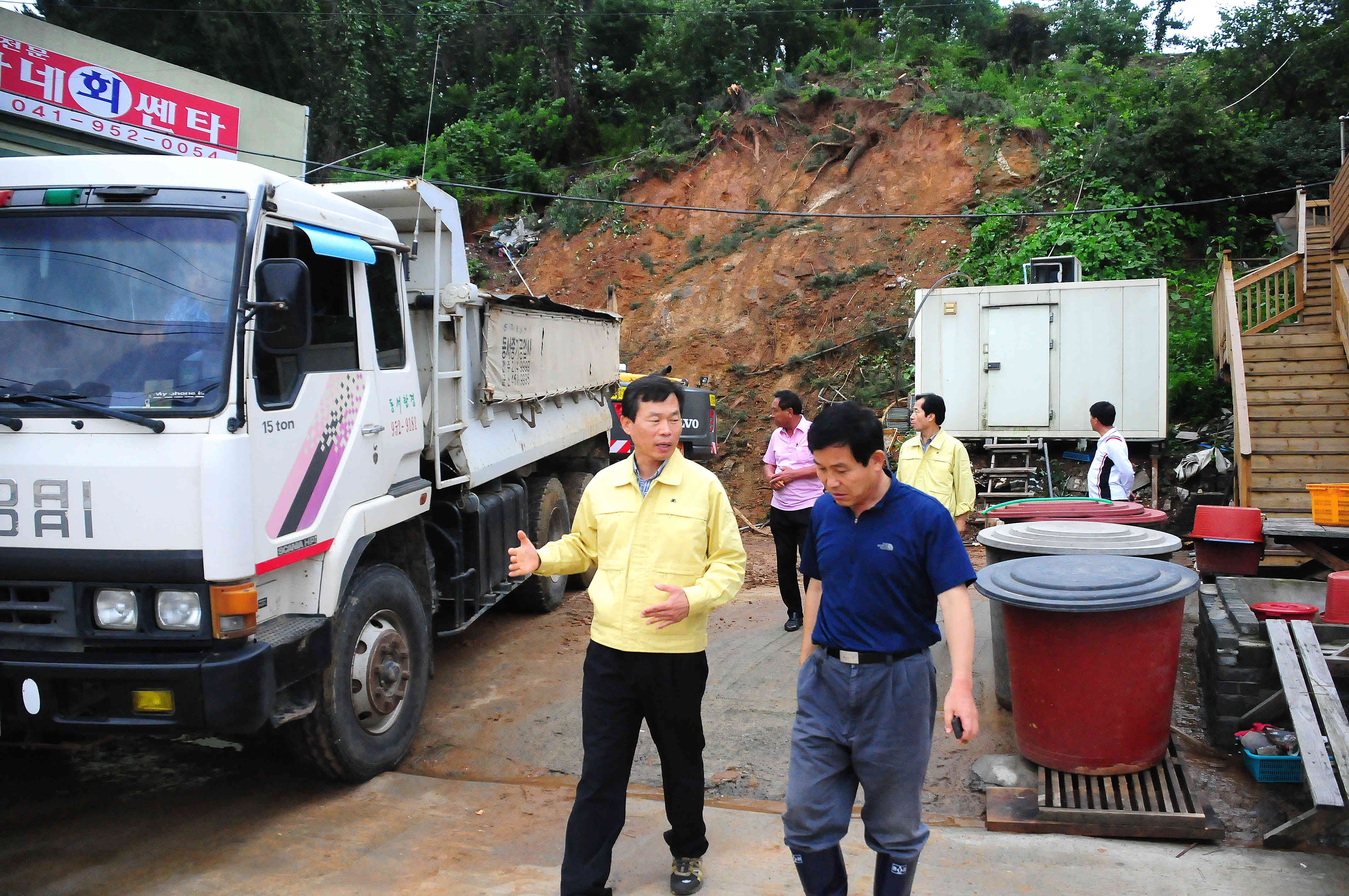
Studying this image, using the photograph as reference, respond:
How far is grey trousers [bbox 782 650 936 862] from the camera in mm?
2855

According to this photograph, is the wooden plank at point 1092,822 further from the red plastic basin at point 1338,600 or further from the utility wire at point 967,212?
the utility wire at point 967,212

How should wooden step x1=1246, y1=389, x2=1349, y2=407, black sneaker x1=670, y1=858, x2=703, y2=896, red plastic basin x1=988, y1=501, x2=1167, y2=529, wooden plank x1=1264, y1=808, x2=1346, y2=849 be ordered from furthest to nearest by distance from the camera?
wooden step x1=1246, y1=389, x2=1349, y2=407 < red plastic basin x1=988, y1=501, x2=1167, y2=529 < wooden plank x1=1264, y1=808, x2=1346, y2=849 < black sneaker x1=670, y1=858, x2=703, y2=896

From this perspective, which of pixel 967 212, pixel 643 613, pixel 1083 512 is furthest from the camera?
pixel 967 212

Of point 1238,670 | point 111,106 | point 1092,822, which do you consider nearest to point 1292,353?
point 1238,670

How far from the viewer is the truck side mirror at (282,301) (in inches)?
152

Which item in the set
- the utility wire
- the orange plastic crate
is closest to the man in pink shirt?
the orange plastic crate

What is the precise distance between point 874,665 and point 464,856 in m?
2.14

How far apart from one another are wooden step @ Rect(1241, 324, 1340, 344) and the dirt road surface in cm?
789

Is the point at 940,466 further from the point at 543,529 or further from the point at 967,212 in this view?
the point at 967,212

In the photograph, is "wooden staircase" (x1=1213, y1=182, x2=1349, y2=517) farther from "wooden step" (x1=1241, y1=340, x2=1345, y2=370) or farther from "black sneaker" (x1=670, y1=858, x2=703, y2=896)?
"black sneaker" (x1=670, y1=858, x2=703, y2=896)

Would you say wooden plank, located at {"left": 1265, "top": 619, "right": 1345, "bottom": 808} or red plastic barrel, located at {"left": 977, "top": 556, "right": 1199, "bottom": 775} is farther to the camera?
red plastic barrel, located at {"left": 977, "top": 556, "right": 1199, "bottom": 775}

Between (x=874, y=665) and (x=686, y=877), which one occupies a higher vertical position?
(x=874, y=665)

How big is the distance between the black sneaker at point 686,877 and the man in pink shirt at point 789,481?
3.39 m

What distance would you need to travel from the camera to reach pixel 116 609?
3.68 m
